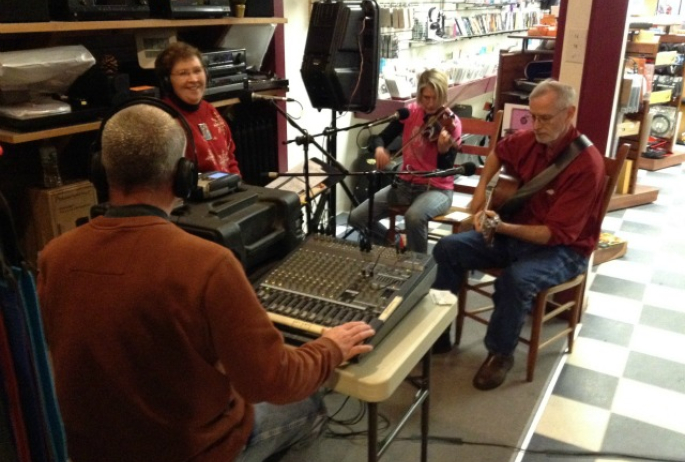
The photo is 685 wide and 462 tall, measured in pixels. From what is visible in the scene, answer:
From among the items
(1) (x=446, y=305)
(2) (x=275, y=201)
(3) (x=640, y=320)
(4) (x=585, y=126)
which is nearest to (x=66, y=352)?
(2) (x=275, y=201)

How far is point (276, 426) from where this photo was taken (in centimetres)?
136

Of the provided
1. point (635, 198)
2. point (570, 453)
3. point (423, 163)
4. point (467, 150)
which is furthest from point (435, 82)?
point (635, 198)

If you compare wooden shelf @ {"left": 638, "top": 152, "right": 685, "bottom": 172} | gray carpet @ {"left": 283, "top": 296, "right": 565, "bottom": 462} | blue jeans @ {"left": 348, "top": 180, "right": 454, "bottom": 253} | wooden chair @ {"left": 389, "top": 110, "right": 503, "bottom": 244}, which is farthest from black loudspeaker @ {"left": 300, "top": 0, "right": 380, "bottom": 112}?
wooden shelf @ {"left": 638, "top": 152, "right": 685, "bottom": 172}

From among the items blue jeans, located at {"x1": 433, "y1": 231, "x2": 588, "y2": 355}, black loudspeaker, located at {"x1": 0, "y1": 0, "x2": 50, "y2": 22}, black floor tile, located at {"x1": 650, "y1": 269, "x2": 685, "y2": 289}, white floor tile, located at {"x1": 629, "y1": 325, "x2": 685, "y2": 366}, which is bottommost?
white floor tile, located at {"x1": 629, "y1": 325, "x2": 685, "y2": 366}

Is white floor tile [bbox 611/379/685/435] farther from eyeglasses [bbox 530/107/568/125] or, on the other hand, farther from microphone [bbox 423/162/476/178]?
microphone [bbox 423/162/476/178]

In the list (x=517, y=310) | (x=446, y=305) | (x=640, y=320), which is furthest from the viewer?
(x=640, y=320)

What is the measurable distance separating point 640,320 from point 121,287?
260 centimetres

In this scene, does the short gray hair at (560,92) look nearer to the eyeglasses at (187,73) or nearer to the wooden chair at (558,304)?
the wooden chair at (558,304)

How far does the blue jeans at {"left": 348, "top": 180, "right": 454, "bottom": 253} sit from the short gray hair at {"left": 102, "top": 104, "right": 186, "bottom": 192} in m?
1.68

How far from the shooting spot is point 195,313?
1019 millimetres

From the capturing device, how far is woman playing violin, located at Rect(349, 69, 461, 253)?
9.34ft

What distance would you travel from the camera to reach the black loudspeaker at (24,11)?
1.91 meters

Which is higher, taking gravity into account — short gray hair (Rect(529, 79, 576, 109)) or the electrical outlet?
the electrical outlet

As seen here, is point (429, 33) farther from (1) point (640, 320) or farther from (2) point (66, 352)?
(2) point (66, 352)
